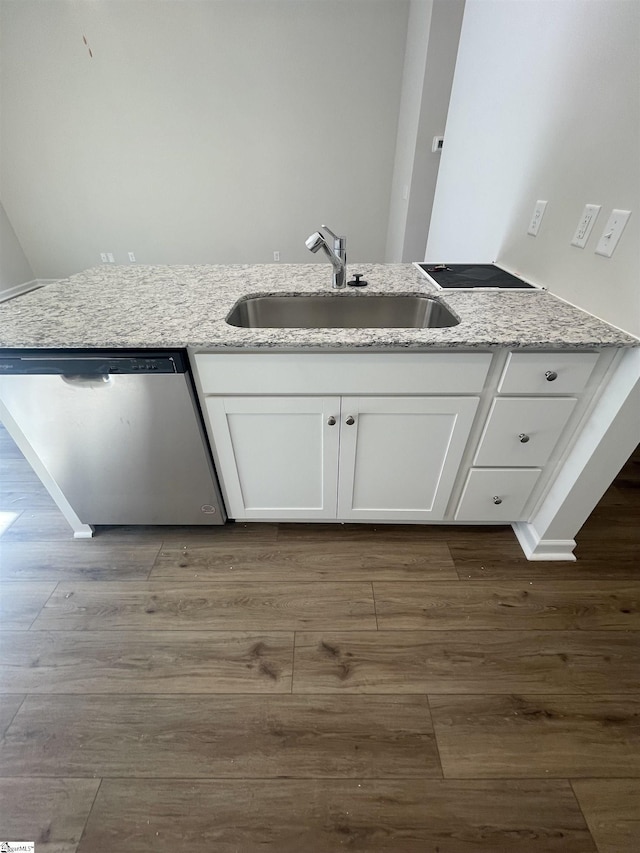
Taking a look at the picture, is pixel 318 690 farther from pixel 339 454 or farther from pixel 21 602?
pixel 21 602

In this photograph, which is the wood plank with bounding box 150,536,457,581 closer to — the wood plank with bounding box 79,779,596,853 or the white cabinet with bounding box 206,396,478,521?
the white cabinet with bounding box 206,396,478,521

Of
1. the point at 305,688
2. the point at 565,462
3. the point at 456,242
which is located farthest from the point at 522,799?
the point at 456,242

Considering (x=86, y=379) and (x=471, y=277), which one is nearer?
(x=86, y=379)

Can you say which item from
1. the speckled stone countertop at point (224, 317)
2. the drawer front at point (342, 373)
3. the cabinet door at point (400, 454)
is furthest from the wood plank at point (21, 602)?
the cabinet door at point (400, 454)

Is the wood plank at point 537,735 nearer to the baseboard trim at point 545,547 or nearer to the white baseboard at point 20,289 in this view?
the baseboard trim at point 545,547

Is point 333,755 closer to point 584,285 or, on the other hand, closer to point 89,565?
point 89,565

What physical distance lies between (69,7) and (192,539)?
17.2ft

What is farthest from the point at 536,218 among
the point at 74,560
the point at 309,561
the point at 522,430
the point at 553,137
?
the point at 74,560

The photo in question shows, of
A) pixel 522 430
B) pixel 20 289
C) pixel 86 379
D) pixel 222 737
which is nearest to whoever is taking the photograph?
pixel 222 737

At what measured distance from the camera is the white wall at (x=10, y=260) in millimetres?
4406

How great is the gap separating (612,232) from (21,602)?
244 centimetres

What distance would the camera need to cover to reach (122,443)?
125cm

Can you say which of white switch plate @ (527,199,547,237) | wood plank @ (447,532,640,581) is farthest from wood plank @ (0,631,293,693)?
white switch plate @ (527,199,547,237)

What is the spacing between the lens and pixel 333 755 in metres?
0.99
